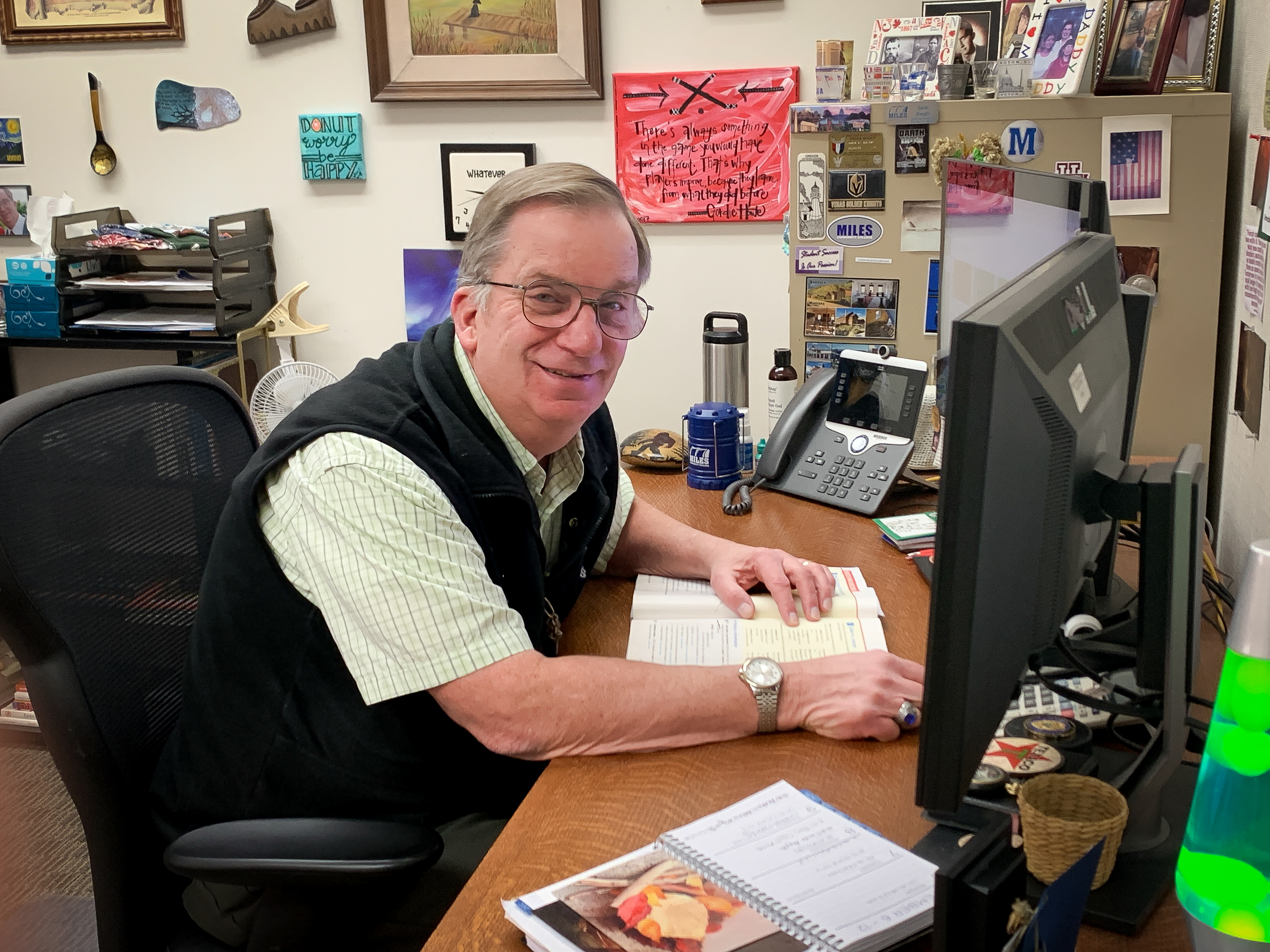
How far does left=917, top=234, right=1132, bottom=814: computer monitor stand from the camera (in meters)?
0.67

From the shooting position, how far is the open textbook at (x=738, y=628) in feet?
4.26

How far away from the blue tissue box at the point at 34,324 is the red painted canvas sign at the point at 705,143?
152 cm

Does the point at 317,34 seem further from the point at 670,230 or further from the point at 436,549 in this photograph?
the point at 436,549

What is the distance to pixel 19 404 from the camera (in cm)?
113

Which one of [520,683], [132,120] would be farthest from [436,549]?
[132,120]

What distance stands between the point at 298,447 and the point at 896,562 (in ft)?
2.73

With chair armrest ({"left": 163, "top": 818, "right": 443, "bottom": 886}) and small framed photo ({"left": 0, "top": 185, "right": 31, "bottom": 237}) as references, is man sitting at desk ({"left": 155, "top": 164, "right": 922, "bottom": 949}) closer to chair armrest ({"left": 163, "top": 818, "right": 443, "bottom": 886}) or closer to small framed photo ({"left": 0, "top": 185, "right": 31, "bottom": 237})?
chair armrest ({"left": 163, "top": 818, "right": 443, "bottom": 886})

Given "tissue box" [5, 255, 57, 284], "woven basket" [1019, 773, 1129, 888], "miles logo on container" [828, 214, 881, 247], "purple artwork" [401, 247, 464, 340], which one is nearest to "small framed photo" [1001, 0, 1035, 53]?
"miles logo on container" [828, 214, 881, 247]

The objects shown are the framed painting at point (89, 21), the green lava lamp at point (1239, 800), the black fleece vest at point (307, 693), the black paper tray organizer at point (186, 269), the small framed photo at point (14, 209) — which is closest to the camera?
the green lava lamp at point (1239, 800)

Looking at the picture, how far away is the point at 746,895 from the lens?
2.74 feet

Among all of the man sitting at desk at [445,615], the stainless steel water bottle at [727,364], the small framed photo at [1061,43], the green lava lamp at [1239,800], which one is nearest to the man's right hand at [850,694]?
the man sitting at desk at [445,615]

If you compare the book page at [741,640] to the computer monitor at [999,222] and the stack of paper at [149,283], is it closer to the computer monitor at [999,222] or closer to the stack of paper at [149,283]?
the computer monitor at [999,222]

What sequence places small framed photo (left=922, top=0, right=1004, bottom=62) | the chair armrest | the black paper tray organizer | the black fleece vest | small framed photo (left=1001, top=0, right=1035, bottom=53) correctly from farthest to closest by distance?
the black paper tray organizer → small framed photo (left=922, top=0, right=1004, bottom=62) → small framed photo (left=1001, top=0, right=1035, bottom=53) → the black fleece vest → the chair armrest

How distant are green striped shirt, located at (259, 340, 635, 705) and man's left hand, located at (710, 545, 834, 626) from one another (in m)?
0.36
